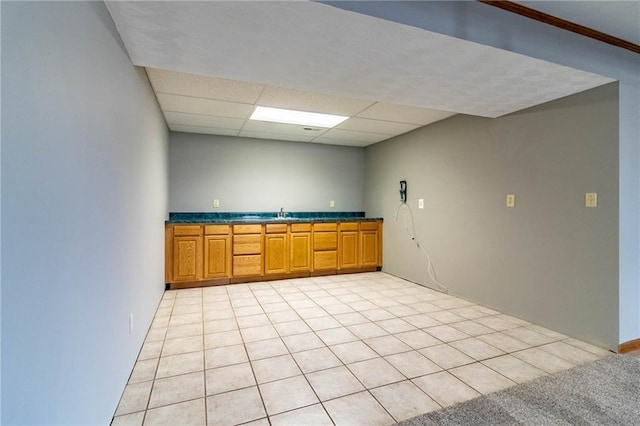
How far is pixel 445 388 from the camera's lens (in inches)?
75.5

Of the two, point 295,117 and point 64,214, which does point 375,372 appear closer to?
point 64,214

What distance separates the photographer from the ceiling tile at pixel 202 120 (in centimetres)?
382

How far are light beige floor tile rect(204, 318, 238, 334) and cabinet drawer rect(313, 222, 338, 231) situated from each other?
2.14 meters

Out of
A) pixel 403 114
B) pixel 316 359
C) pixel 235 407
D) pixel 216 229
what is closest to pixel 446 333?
pixel 316 359

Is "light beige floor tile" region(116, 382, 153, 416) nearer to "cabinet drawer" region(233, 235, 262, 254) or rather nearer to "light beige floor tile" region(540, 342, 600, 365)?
"cabinet drawer" region(233, 235, 262, 254)

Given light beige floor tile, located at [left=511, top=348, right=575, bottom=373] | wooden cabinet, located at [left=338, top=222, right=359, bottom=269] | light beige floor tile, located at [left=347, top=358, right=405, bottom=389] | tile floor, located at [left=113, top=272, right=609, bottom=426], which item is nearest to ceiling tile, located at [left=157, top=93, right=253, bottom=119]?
tile floor, located at [left=113, top=272, right=609, bottom=426]

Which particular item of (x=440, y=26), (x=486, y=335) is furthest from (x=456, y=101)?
(x=486, y=335)

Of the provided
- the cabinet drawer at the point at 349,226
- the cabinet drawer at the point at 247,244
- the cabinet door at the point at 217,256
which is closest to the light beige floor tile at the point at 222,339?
the cabinet door at the point at 217,256

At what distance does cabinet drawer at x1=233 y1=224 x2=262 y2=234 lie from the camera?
439cm

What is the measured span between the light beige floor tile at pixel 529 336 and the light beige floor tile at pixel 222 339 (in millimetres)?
2367

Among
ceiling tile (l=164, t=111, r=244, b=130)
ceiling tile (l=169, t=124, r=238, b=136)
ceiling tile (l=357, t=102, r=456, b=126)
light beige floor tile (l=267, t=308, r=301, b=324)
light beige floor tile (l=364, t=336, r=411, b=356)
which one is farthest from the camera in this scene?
ceiling tile (l=169, t=124, r=238, b=136)

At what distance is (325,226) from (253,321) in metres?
2.21

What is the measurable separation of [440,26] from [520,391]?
7.26 ft

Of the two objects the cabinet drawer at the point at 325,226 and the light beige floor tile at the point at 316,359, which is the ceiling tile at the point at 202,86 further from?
the light beige floor tile at the point at 316,359
